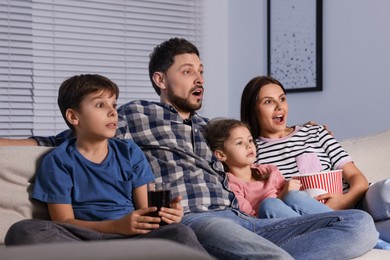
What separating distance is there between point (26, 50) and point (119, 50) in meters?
0.76

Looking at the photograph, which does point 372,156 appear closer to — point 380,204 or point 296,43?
point 380,204

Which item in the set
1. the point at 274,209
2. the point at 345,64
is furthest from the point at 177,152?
the point at 345,64

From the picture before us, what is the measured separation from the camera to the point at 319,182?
2705 millimetres

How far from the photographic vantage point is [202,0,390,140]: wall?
4621mm

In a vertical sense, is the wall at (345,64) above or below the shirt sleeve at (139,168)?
above

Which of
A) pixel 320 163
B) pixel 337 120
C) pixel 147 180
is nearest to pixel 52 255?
pixel 147 180

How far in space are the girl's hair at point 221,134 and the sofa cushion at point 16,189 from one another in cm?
73

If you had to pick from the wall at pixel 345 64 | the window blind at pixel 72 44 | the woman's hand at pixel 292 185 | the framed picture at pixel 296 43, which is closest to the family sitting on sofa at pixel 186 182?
the woman's hand at pixel 292 185

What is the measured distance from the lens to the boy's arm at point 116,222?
2023mm

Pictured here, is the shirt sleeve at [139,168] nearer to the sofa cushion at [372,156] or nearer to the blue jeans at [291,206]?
the blue jeans at [291,206]

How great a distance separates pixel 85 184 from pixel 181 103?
2.17ft

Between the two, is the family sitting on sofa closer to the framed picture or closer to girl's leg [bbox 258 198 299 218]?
girl's leg [bbox 258 198 299 218]

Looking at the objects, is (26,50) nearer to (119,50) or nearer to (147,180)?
(119,50)

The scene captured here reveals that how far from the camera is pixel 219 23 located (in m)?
6.01
